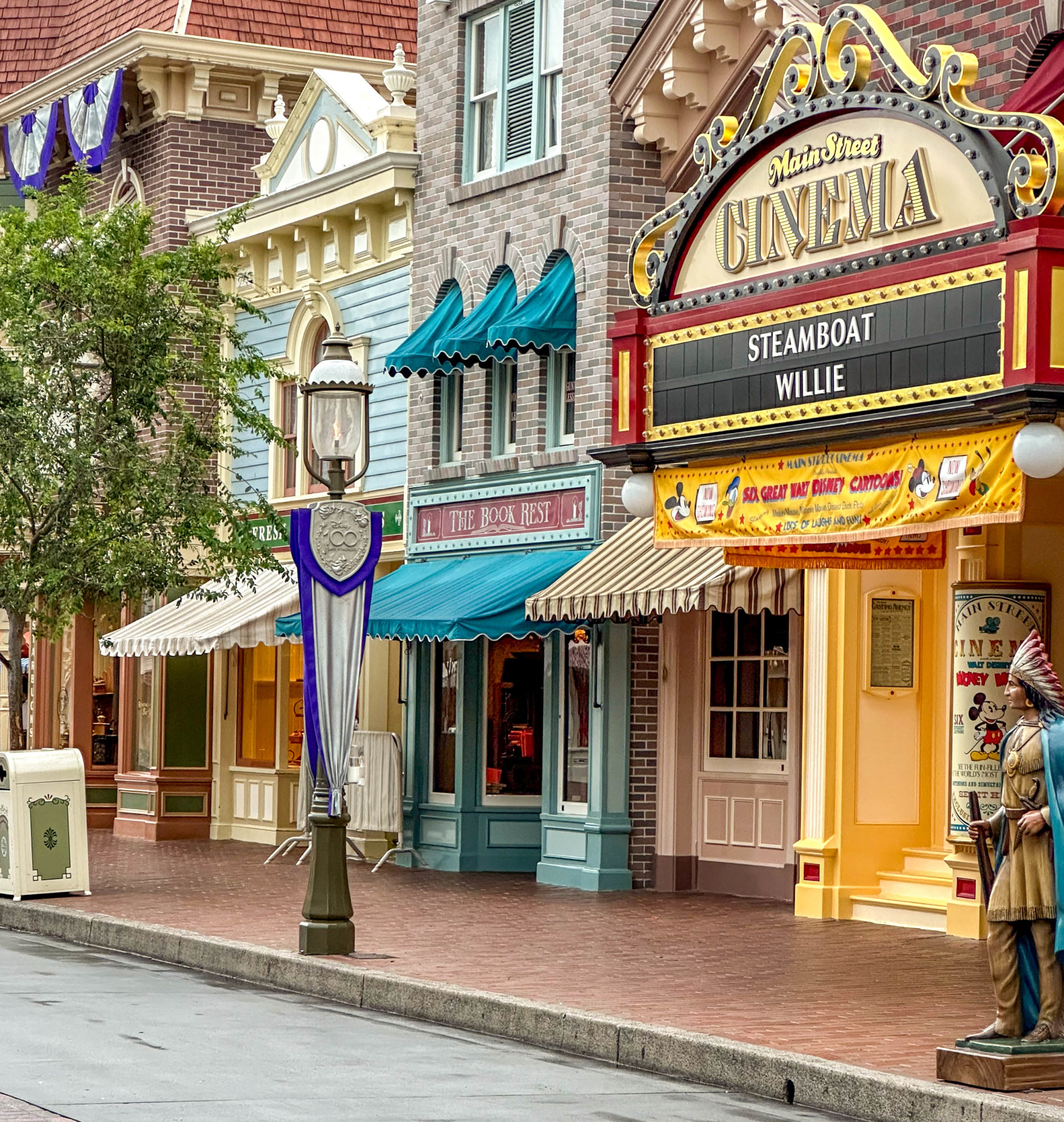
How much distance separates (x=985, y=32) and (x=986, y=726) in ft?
15.4

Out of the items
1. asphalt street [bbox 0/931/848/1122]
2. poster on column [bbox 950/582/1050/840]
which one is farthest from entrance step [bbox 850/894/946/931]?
asphalt street [bbox 0/931/848/1122]

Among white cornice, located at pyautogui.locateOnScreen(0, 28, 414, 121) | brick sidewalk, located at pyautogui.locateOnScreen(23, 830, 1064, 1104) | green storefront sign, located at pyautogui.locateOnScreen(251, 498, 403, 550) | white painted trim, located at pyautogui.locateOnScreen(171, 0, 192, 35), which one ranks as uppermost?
white painted trim, located at pyautogui.locateOnScreen(171, 0, 192, 35)

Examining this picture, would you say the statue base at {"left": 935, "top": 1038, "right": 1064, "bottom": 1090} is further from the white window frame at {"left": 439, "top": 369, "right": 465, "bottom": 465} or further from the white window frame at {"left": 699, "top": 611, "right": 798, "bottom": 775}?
the white window frame at {"left": 439, "top": 369, "right": 465, "bottom": 465}

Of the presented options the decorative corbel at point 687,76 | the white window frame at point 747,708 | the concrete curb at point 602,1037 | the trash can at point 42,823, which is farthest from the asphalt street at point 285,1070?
the decorative corbel at point 687,76

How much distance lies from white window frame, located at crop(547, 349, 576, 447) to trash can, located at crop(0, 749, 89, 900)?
5.14 metres

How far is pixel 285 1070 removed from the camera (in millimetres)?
9648

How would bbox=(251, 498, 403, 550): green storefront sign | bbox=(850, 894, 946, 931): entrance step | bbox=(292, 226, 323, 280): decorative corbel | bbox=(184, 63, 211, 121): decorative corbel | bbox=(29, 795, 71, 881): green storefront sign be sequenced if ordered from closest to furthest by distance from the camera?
bbox=(850, 894, 946, 931): entrance step < bbox=(29, 795, 71, 881): green storefront sign < bbox=(251, 498, 403, 550): green storefront sign < bbox=(292, 226, 323, 280): decorative corbel < bbox=(184, 63, 211, 121): decorative corbel

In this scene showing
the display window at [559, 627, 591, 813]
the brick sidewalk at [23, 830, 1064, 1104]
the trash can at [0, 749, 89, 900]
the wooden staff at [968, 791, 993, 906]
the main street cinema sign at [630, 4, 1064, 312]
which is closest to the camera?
the wooden staff at [968, 791, 993, 906]

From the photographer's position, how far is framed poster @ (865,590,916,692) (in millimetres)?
16125

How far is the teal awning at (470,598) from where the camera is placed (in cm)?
1794

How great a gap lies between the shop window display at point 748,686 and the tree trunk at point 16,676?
583cm

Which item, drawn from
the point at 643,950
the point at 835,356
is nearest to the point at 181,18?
the point at 643,950

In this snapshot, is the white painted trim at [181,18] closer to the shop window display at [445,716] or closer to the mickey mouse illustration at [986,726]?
the shop window display at [445,716]

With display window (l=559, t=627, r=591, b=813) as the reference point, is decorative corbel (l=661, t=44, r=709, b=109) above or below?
above
